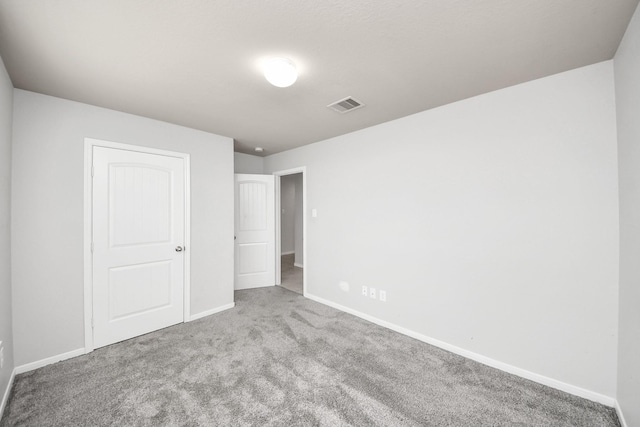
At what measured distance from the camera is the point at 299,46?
153 cm

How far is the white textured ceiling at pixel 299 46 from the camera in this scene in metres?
1.26

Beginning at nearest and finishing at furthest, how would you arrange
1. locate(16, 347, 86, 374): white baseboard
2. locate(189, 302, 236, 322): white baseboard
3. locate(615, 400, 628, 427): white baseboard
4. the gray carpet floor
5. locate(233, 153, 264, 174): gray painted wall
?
locate(615, 400, 628, 427): white baseboard, the gray carpet floor, locate(16, 347, 86, 374): white baseboard, locate(189, 302, 236, 322): white baseboard, locate(233, 153, 264, 174): gray painted wall

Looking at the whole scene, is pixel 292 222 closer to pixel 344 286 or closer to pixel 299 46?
pixel 344 286

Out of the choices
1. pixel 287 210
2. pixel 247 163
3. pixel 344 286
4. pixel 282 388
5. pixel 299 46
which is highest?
pixel 299 46

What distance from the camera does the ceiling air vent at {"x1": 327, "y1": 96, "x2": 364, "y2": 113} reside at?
2287 mm

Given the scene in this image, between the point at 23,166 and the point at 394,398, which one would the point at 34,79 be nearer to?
the point at 23,166

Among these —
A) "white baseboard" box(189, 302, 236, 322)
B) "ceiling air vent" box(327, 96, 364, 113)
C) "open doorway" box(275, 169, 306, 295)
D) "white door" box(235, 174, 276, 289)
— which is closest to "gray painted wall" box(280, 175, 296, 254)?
"open doorway" box(275, 169, 306, 295)

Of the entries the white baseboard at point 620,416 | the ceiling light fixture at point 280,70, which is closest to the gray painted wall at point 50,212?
the ceiling light fixture at point 280,70

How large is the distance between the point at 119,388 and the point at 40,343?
3.08ft

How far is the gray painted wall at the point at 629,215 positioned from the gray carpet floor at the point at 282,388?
355mm

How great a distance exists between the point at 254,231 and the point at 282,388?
2.75 metres

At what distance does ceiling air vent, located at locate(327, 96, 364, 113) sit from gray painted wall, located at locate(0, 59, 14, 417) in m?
2.41

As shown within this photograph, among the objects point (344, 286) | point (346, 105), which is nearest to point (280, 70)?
point (346, 105)

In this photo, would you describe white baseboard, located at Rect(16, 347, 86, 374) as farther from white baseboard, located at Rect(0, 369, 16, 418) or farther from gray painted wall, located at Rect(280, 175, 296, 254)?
gray painted wall, located at Rect(280, 175, 296, 254)
